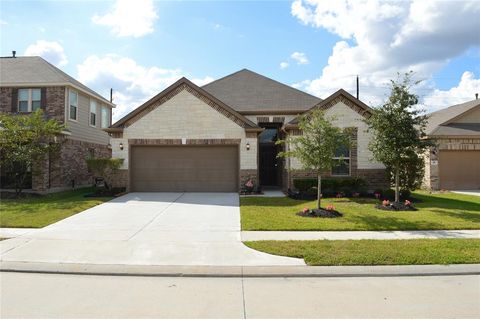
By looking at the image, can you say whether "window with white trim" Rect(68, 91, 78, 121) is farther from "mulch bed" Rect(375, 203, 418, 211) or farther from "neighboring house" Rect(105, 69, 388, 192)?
"mulch bed" Rect(375, 203, 418, 211)

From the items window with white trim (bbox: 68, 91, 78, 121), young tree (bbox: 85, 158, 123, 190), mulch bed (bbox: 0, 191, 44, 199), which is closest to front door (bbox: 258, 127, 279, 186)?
young tree (bbox: 85, 158, 123, 190)

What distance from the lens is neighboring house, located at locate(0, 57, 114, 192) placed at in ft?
59.3

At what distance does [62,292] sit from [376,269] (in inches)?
199

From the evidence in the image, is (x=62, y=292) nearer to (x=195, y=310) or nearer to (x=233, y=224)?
(x=195, y=310)

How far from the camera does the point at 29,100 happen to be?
62.0ft

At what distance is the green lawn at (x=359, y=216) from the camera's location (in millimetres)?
9555

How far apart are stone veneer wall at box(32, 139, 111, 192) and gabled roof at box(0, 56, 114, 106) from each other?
10.7ft

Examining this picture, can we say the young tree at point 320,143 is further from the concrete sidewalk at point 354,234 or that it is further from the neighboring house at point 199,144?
the neighboring house at point 199,144

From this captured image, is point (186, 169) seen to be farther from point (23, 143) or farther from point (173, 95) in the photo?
point (23, 143)

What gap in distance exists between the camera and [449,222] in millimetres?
10070

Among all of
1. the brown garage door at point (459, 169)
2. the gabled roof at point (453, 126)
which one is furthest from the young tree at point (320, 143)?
the brown garage door at point (459, 169)

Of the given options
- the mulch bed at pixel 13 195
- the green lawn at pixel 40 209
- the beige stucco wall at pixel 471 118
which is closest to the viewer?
the green lawn at pixel 40 209

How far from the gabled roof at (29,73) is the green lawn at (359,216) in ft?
40.6

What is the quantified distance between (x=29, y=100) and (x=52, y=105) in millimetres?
1336
